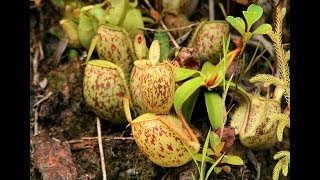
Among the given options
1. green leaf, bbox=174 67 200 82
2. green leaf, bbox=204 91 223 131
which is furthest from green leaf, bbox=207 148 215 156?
green leaf, bbox=174 67 200 82

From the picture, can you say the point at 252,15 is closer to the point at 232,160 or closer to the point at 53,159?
the point at 232,160

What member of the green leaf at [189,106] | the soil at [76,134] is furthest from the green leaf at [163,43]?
the green leaf at [189,106]

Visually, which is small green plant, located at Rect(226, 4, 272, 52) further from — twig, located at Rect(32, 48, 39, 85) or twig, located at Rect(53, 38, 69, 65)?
twig, located at Rect(32, 48, 39, 85)

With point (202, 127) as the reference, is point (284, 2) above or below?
above

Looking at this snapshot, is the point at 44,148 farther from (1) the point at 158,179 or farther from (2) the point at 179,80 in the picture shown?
(2) the point at 179,80

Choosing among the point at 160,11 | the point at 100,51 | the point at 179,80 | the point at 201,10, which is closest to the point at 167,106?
the point at 179,80

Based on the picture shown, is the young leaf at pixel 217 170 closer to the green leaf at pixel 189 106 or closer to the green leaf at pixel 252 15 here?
the green leaf at pixel 189 106
